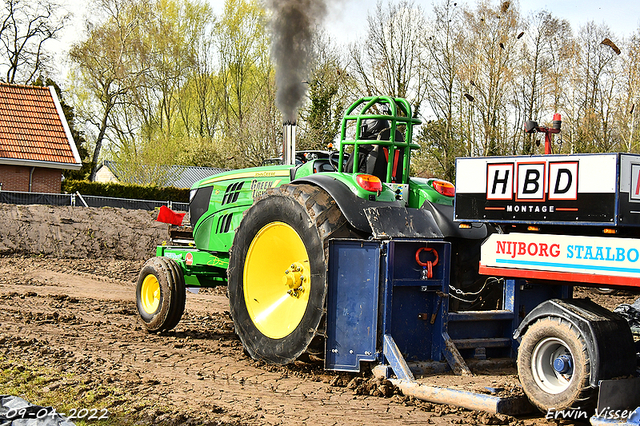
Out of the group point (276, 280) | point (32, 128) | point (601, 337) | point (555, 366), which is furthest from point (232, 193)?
point (32, 128)

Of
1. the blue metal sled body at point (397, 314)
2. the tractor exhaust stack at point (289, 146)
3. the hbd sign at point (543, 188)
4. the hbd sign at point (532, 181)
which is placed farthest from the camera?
the tractor exhaust stack at point (289, 146)

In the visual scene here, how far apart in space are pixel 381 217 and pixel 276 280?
131cm

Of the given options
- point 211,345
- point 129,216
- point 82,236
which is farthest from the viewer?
point 129,216

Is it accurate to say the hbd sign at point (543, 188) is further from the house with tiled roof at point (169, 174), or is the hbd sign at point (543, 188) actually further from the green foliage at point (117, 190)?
the house with tiled roof at point (169, 174)

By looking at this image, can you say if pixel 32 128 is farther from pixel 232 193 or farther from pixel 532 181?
pixel 532 181

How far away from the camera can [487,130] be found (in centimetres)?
2769

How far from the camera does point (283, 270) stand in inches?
249

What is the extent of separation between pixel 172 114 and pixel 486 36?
83.1 ft

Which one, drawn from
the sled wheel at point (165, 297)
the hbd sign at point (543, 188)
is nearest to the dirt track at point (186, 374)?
the sled wheel at point (165, 297)

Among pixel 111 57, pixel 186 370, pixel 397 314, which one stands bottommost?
pixel 186 370

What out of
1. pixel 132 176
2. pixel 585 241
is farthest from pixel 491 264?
pixel 132 176

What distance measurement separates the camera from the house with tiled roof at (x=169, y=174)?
A: 35.1 metres

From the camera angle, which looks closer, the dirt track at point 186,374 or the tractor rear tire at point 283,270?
the dirt track at point 186,374

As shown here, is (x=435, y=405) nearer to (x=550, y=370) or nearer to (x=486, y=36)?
(x=550, y=370)
